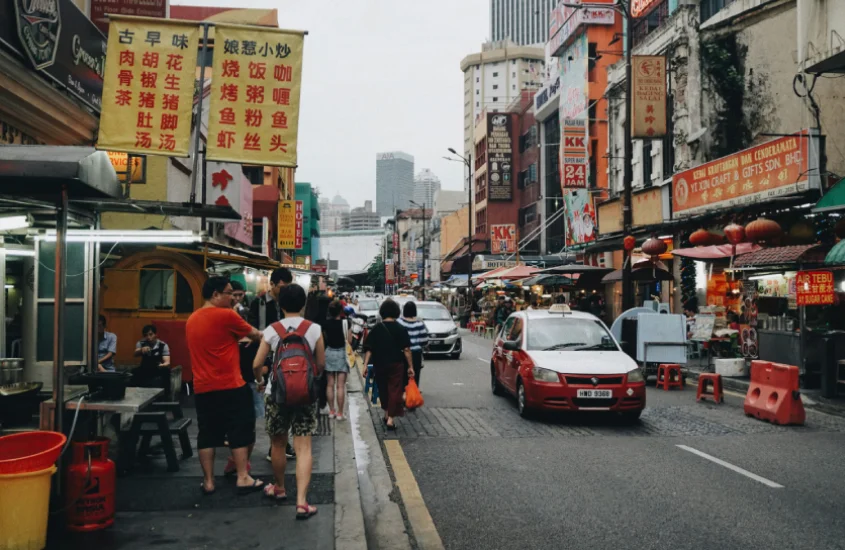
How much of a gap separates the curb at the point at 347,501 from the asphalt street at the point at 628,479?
676 mm

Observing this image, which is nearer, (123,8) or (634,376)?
(634,376)

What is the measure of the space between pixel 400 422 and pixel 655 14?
28.7 m

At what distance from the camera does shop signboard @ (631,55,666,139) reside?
2114cm

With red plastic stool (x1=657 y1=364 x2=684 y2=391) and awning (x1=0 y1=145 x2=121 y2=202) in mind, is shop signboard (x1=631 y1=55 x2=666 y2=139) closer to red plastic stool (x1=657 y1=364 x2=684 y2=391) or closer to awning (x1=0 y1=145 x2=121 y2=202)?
red plastic stool (x1=657 y1=364 x2=684 y2=391)

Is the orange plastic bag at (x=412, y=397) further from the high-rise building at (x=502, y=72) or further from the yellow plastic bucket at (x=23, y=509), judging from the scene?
the high-rise building at (x=502, y=72)

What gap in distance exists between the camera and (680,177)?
21859mm

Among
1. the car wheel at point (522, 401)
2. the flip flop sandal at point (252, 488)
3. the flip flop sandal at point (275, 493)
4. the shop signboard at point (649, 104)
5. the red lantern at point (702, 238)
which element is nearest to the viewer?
the flip flop sandal at point (275, 493)

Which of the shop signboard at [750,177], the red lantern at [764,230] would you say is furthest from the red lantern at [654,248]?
the red lantern at [764,230]

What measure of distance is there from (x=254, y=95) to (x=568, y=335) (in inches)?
239

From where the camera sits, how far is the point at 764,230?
50.5 ft

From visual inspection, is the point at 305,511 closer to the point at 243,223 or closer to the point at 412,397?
the point at 412,397

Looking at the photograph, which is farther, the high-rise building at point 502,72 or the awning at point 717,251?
the high-rise building at point 502,72

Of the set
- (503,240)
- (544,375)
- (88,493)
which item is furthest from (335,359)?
(503,240)

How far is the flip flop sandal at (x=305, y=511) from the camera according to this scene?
5504 millimetres
